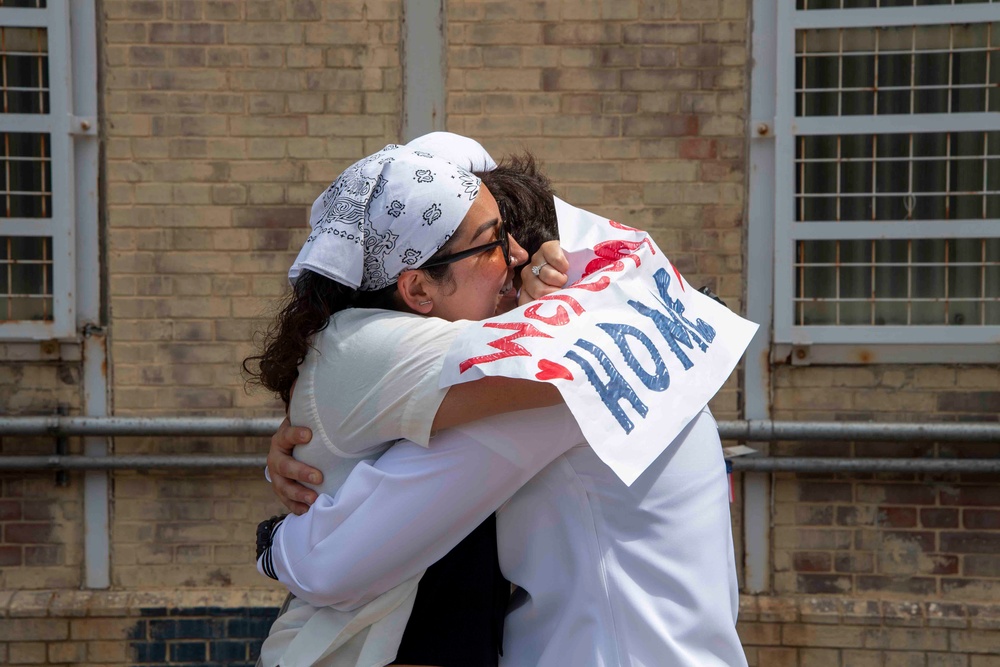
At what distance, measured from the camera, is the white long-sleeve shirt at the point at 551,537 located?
1.51 metres

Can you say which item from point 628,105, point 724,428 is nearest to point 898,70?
point 628,105

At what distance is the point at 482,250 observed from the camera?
5.77ft

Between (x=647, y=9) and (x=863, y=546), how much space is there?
102 inches

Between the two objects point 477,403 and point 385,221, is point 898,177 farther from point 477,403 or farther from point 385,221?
point 477,403

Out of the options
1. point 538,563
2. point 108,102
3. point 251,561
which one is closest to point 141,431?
point 251,561

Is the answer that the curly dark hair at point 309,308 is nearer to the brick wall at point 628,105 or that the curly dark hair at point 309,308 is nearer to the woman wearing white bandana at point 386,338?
the woman wearing white bandana at point 386,338

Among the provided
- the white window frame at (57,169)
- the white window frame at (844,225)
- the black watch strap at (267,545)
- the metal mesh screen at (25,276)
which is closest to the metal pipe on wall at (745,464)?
the white window frame at (844,225)

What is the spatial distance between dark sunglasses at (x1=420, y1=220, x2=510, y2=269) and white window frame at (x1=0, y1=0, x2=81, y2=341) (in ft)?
10.5

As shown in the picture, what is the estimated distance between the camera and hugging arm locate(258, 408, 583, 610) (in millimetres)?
1504

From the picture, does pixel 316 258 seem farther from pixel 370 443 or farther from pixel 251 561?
pixel 251 561

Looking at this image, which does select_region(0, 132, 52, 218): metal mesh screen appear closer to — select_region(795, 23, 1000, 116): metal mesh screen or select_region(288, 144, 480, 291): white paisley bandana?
select_region(288, 144, 480, 291): white paisley bandana

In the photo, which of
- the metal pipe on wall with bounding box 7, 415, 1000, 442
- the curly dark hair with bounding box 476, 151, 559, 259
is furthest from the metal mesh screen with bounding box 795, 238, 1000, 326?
the curly dark hair with bounding box 476, 151, 559, 259

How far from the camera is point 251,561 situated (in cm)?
447

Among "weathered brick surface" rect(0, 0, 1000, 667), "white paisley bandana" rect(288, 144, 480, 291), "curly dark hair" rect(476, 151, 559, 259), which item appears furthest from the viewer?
"weathered brick surface" rect(0, 0, 1000, 667)
